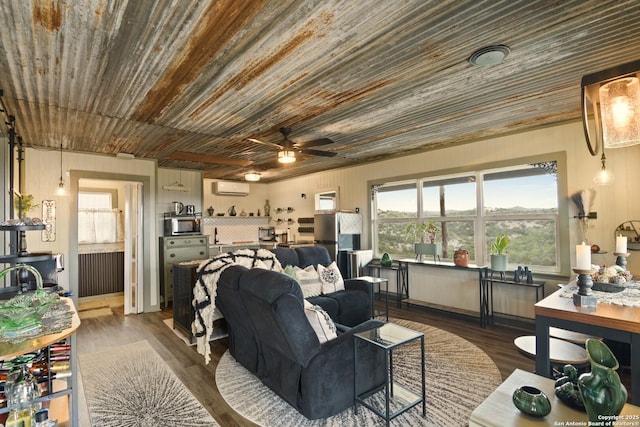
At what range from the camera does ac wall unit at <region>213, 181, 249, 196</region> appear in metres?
7.87

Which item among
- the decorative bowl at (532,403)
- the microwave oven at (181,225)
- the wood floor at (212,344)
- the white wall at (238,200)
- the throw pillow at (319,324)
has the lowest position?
the wood floor at (212,344)

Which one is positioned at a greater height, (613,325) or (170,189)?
(170,189)

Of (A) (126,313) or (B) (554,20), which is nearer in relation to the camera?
(B) (554,20)

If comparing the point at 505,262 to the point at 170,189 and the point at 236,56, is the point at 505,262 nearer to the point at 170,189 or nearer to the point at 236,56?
the point at 236,56

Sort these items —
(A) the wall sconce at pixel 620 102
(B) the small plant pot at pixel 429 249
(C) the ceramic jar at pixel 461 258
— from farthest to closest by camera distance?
1. (B) the small plant pot at pixel 429 249
2. (C) the ceramic jar at pixel 461 258
3. (A) the wall sconce at pixel 620 102

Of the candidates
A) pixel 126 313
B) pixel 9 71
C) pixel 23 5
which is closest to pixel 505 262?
pixel 23 5

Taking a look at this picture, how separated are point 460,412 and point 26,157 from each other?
629cm

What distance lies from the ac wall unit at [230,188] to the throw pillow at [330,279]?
4.44m

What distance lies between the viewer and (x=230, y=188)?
8008 millimetres

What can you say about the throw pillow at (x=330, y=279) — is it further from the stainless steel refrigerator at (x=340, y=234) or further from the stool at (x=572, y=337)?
the stool at (x=572, y=337)

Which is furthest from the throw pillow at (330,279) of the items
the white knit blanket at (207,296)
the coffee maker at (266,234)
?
the coffee maker at (266,234)

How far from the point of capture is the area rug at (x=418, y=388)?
231cm

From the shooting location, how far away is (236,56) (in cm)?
226

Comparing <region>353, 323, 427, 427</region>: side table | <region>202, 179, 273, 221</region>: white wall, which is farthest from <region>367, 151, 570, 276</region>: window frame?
<region>202, 179, 273, 221</region>: white wall
